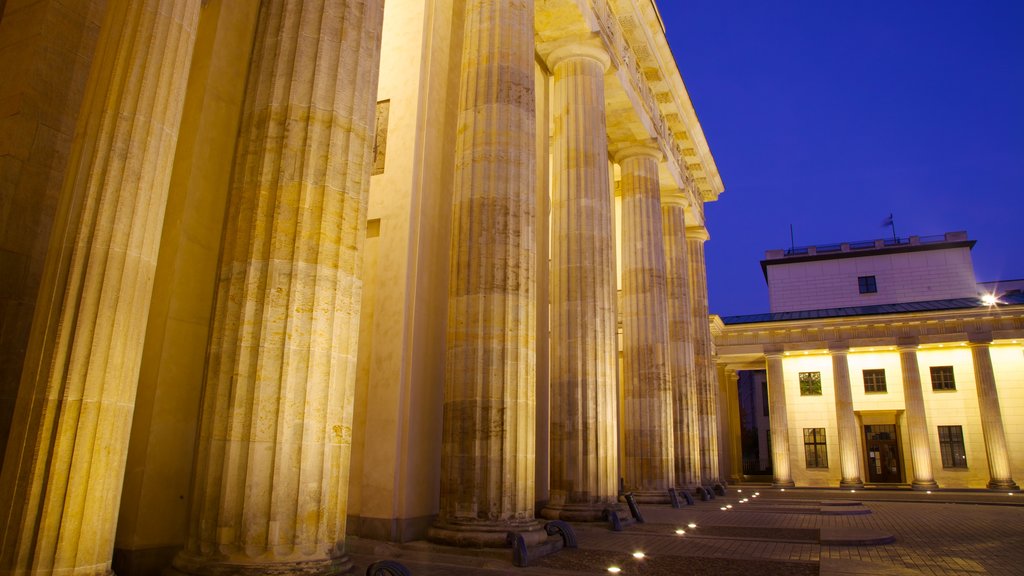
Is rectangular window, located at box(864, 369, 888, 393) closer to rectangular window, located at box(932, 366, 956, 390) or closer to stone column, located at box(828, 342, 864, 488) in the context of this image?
rectangular window, located at box(932, 366, 956, 390)

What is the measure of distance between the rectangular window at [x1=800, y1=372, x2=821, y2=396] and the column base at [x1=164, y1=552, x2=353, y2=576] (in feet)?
143

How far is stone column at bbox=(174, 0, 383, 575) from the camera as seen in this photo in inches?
240

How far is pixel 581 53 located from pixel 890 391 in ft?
117

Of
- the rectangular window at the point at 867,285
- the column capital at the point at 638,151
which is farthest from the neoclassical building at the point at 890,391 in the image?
the column capital at the point at 638,151

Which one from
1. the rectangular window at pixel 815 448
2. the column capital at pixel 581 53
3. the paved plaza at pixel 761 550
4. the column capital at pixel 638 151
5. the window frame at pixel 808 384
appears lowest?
the paved plaza at pixel 761 550

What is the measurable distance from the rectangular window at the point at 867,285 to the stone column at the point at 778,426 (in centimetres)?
1839

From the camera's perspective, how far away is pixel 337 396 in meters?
6.70

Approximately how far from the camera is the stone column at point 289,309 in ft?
20.0

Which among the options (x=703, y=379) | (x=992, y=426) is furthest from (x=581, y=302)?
(x=992, y=426)

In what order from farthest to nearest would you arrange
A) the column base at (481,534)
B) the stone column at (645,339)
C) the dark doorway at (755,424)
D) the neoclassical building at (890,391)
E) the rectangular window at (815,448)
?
the dark doorway at (755,424)
the rectangular window at (815,448)
the neoclassical building at (890,391)
the stone column at (645,339)
the column base at (481,534)

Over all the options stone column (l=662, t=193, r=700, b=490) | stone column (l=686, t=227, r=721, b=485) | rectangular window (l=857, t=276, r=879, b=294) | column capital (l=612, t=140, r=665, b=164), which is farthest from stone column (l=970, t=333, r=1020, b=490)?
column capital (l=612, t=140, r=665, b=164)

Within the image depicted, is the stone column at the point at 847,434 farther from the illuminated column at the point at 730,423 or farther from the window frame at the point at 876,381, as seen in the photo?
the illuminated column at the point at 730,423

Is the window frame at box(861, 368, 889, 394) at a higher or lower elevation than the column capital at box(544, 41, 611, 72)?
lower

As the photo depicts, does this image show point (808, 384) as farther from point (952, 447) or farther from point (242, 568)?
point (242, 568)
